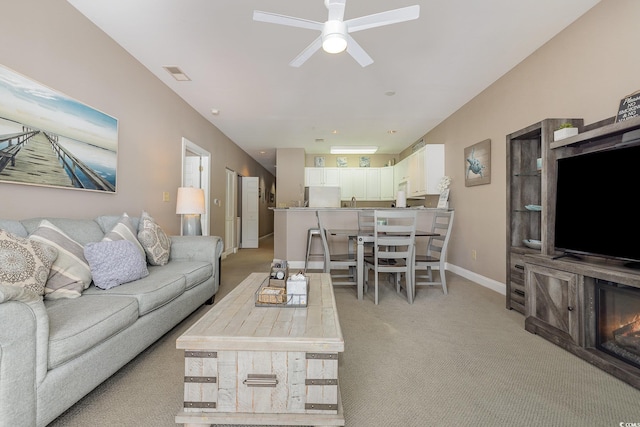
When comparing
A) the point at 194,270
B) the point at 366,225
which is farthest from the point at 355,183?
the point at 194,270

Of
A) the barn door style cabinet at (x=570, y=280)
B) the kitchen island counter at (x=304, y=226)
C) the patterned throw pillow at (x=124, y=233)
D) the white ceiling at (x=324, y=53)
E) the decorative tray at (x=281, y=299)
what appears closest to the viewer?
the decorative tray at (x=281, y=299)

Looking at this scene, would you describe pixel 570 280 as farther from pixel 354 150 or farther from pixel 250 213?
pixel 250 213

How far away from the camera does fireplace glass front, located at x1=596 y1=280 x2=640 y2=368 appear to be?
63.2 inches

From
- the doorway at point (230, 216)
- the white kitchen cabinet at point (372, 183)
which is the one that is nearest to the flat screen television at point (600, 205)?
the white kitchen cabinet at point (372, 183)

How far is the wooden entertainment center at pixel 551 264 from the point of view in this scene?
1.73 metres

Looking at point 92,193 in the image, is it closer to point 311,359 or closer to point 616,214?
point 311,359

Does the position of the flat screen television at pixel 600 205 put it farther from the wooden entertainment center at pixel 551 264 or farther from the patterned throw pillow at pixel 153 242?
the patterned throw pillow at pixel 153 242

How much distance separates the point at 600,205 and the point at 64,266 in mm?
3363

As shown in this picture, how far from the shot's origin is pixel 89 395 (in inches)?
56.9

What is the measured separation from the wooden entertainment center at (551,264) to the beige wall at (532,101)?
0.96 ft

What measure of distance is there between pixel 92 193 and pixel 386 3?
2.91 metres

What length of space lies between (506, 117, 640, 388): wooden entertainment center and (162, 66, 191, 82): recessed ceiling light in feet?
11.7

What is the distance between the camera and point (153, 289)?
1.81 meters

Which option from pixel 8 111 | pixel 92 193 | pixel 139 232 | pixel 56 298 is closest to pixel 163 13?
pixel 8 111
